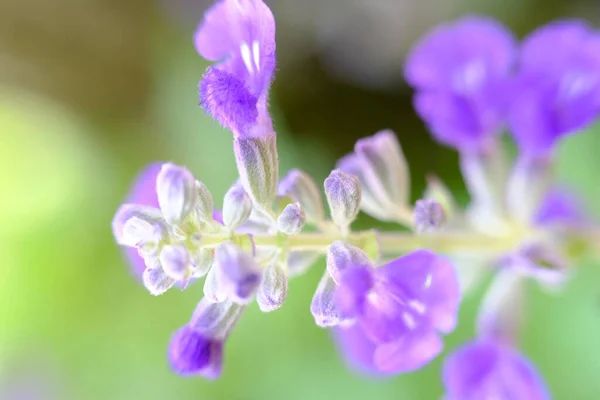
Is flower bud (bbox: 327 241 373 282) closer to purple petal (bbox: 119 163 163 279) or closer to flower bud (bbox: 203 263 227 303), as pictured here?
flower bud (bbox: 203 263 227 303)

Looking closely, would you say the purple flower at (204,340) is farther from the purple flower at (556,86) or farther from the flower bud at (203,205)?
the purple flower at (556,86)

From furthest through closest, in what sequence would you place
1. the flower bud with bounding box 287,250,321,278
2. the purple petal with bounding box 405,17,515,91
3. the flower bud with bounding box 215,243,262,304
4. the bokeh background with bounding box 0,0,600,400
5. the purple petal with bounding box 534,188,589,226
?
the bokeh background with bounding box 0,0,600,400 < the purple petal with bounding box 534,188,589,226 < the purple petal with bounding box 405,17,515,91 < the flower bud with bounding box 287,250,321,278 < the flower bud with bounding box 215,243,262,304

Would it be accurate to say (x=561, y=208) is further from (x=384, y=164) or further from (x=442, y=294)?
(x=442, y=294)

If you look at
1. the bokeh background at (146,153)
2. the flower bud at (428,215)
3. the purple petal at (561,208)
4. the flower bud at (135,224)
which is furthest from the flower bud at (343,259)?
the bokeh background at (146,153)

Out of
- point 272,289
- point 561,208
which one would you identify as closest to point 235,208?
point 272,289

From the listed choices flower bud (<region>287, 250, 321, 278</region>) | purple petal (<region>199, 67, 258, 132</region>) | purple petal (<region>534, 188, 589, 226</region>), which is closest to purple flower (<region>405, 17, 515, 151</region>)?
purple petal (<region>534, 188, 589, 226</region>)

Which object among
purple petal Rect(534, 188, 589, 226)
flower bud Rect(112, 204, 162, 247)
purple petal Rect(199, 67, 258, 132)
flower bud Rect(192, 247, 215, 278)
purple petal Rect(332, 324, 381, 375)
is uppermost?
purple petal Rect(199, 67, 258, 132)

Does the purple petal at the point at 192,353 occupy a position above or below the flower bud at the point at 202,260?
below
